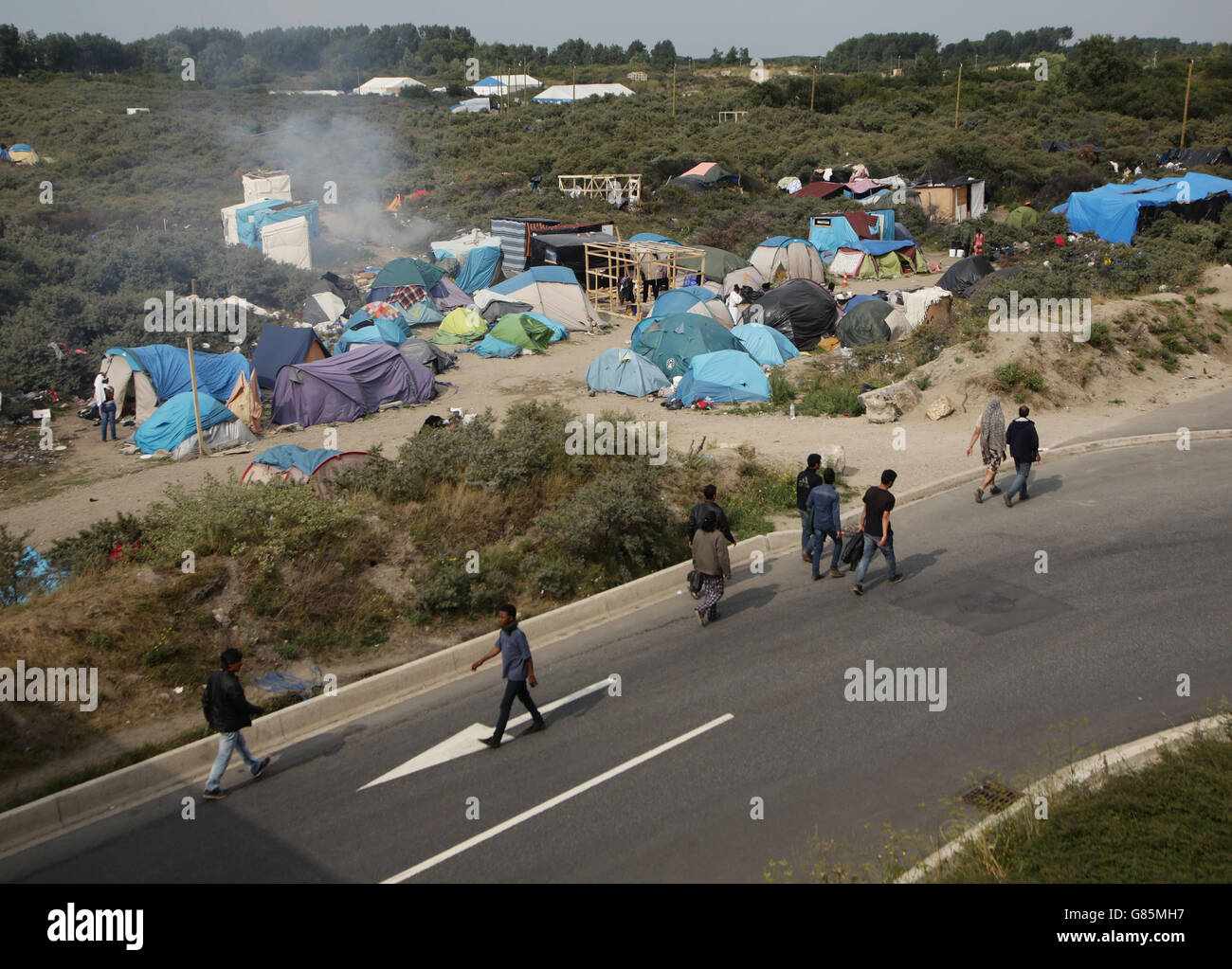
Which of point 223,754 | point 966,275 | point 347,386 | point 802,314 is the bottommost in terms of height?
point 223,754

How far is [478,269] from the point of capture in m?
33.5

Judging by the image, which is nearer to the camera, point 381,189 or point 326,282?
point 326,282

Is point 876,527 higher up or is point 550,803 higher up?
point 876,527

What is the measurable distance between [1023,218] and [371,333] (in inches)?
1045

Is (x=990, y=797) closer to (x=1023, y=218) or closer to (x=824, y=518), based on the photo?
(x=824, y=518)

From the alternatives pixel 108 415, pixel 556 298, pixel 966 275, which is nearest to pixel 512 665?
pixel 108 415

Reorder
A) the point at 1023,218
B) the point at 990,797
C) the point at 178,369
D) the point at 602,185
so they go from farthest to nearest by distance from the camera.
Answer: the point at 602,185
the point at 1023,218
the point at 178,369
the point at 990,797

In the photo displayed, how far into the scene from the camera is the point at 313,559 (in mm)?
11320

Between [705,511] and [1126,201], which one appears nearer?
[705,511]

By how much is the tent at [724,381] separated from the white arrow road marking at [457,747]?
12073mm

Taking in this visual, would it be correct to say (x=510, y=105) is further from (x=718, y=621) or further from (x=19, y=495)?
(x=718, y=621)
